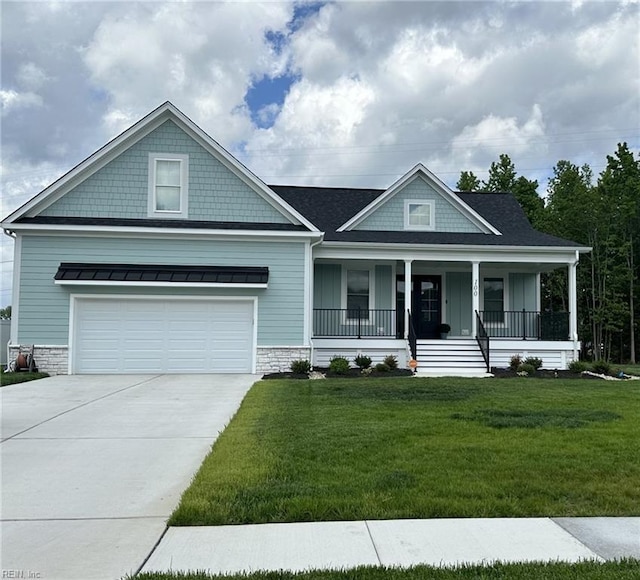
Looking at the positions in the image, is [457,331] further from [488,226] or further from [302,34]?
[302,34]

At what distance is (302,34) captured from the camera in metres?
16.1

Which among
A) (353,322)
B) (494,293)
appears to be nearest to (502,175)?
(494,293)

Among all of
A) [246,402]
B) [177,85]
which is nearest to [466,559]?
[246,402]

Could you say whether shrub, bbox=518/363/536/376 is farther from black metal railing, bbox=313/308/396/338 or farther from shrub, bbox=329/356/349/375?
shrub, bbox=329/356/349/375

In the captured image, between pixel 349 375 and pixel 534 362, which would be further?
pixel 534 362

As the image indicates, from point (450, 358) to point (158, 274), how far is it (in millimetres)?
8431

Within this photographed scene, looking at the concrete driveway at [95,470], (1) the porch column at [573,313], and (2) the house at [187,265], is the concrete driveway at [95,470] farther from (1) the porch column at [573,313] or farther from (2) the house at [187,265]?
(1) the porch column at [573,313]

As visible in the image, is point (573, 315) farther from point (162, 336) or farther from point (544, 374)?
point (162, 336)

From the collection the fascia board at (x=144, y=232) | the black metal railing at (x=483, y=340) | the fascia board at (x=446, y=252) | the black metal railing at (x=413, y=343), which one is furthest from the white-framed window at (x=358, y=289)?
the black metal railing at (x=483, y=340)

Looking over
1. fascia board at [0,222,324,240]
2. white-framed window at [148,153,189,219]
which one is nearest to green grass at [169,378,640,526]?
fascia board at [0,222,324,240]

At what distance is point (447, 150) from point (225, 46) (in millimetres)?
21232

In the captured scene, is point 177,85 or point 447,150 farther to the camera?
point 447,150

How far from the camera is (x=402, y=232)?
58.6 ft

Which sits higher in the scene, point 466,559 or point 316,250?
point 316,250
